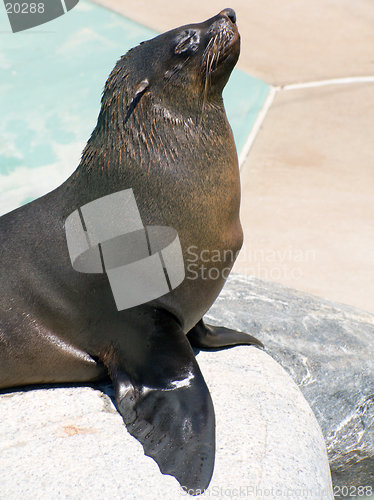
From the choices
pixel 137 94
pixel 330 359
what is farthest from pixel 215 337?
pixel 137 94

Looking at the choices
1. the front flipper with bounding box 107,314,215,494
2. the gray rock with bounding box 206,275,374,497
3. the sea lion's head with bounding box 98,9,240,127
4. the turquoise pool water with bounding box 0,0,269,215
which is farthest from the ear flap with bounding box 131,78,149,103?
the turquoise pool water with bounding box 0,0,269,215

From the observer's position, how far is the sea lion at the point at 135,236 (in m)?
2.86

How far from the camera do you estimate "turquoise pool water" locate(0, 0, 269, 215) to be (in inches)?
352

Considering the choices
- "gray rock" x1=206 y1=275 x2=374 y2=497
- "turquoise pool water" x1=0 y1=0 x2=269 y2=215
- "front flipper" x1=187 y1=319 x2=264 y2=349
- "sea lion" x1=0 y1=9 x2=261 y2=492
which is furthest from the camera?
"turquoise pool water" x1=0 y1=0 x2=269 y2=215

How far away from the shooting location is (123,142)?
288 cm

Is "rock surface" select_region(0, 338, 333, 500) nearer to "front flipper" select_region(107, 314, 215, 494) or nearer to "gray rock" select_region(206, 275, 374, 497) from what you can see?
"front flipper" select_region(107, 314, 215, 494)

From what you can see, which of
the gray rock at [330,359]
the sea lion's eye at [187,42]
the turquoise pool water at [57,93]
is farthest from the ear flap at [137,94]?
the turquoise pool water at [57,93]

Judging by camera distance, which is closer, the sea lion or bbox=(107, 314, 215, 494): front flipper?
bbox=(107, 314, 215, 494): front flipper

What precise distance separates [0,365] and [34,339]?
0.21m

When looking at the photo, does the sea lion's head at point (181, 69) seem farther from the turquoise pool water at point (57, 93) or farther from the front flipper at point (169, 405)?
the turquoise pool water at point (57, 93)

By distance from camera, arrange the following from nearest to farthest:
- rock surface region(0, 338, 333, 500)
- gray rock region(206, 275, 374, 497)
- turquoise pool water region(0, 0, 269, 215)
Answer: rock surface region(0, 338, 333, 500)
gray rock region(206, 275, 374, 497)
turquoise pool water region(0, 0, 269, 215)

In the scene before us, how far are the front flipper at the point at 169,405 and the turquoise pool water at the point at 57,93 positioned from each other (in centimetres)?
552

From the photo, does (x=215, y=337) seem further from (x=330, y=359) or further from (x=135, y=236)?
(x=135, y=236)

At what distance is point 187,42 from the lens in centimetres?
293
